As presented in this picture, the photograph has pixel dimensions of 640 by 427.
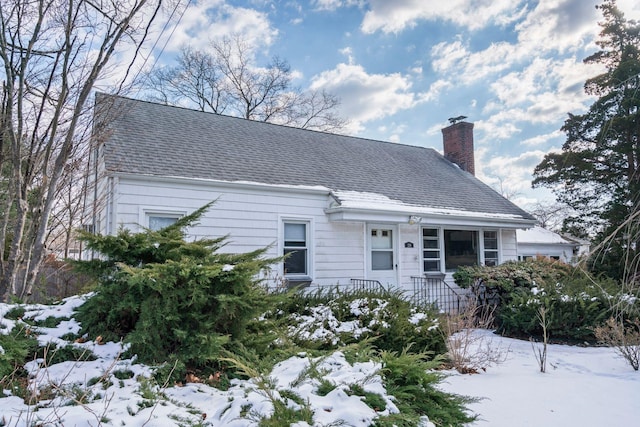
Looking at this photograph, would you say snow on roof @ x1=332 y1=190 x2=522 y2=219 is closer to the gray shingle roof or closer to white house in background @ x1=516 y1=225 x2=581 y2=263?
the gray shingle roof

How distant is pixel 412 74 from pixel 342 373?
1217 cm

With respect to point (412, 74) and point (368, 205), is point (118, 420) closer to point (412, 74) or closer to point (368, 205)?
point (368, 205)

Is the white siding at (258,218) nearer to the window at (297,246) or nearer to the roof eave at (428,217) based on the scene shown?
the window at (297,246)

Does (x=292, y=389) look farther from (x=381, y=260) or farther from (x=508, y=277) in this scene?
(x=508, y=277)

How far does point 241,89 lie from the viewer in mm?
23219

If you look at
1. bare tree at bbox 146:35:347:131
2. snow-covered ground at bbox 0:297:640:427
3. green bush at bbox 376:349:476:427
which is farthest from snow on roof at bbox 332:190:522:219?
bare tree at bbox 146:35:347:131

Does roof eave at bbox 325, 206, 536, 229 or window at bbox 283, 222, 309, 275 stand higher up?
roof eave at bbox 325, 206, 536, 229

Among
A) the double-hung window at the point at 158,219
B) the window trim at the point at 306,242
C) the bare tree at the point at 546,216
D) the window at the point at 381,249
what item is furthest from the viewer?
the bare tree at the point at 546,216

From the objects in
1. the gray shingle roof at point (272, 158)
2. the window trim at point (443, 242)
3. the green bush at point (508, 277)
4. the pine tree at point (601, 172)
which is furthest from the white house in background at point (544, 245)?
the green bush at point (508, 277)

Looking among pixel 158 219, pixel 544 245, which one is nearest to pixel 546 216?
pixel 544 245

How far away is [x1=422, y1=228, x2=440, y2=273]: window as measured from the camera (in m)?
11.3

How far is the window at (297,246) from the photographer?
9.23 metres

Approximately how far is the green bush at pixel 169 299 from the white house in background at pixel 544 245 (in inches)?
728

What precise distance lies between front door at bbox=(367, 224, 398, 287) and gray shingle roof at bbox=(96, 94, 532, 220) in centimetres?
106
